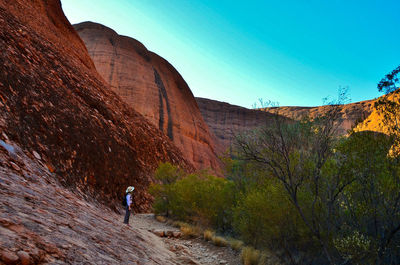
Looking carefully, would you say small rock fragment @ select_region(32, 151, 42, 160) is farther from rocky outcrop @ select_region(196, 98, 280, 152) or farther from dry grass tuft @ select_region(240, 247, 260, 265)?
rocky outcrop @ select_region(196, 98, 280, 152)

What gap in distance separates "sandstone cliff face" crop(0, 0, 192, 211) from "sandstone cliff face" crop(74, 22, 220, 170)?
50.5 ft

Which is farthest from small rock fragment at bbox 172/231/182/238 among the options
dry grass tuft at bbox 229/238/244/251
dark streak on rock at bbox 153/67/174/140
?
dark streak on rock at bbox 153/67/174/140

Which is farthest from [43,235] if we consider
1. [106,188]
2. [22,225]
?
[106,188]

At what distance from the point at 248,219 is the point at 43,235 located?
7674 mm

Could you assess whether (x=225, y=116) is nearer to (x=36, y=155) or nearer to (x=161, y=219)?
(x=161, y=219)

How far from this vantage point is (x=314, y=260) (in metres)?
7.41

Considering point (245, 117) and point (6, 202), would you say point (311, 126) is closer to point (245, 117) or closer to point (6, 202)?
point (6, 202)

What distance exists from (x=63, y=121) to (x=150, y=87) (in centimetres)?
2985

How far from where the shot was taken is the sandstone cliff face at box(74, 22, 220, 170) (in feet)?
129

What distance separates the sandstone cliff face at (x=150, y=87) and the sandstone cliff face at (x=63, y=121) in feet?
50.5

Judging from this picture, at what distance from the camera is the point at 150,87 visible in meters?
42.1

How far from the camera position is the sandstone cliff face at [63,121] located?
10530 millimetres

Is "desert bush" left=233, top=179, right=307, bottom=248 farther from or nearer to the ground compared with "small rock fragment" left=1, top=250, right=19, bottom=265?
nearer to the ground

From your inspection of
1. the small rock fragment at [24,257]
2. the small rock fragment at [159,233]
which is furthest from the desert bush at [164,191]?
the small rock fragment at [24,257]
